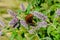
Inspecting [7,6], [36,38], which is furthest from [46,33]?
[7,6]

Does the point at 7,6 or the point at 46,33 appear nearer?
the point at 46,33

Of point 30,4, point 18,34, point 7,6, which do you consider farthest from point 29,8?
point 7,6

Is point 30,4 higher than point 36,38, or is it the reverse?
point 30,4

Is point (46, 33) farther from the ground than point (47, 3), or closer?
closer

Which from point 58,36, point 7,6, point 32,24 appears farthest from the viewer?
point 7,6

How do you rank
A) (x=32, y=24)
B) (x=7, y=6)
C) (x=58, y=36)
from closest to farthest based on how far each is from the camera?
1. (x=58, y=36)
2. (x=32, y=24)
3. (x=7, y=6)

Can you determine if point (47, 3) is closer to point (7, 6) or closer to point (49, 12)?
point (49, 12)

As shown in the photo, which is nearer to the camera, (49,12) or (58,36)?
(58,36)

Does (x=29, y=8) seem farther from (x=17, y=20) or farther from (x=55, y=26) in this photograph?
(x=55, y=26)
